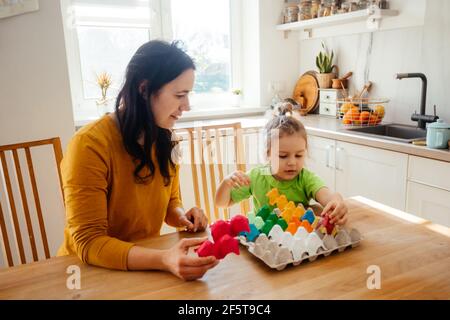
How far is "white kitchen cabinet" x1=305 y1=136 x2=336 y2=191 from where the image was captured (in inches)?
91.2

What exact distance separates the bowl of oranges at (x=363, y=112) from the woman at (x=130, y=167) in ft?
5.04

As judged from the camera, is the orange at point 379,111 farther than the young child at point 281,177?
Yes

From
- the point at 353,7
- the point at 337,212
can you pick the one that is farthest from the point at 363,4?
the point at 337,212

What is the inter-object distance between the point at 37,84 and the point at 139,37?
3.55 feet

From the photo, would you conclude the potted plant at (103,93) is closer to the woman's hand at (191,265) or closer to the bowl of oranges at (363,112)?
the bowl of oranges at (363,112)

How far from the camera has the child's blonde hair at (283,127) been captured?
1.33m

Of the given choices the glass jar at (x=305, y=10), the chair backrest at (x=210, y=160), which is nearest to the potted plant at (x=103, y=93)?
the chair backrest at (x=210, y=160)

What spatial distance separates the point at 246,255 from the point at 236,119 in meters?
2.15

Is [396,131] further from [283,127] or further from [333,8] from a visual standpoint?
[283,127]

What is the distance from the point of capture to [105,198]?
0.99 metres

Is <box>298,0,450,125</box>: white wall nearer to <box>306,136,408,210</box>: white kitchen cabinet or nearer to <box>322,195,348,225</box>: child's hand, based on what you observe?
<box>306,136,408,210</box>: white kitchen cabinet

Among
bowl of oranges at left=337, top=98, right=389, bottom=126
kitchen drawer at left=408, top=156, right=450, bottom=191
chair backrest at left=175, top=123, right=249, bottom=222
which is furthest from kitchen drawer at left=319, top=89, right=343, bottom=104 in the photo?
chair backrest at left=175, top=123, right=249, bottom=222

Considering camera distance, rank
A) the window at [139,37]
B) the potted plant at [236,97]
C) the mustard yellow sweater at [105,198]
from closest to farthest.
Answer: the mustard yellow sweater at [105,198] → the window at [139,37] → the potted plant at [236,97]

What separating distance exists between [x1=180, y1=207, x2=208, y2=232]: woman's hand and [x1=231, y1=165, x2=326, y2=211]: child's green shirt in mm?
265
